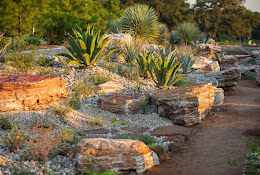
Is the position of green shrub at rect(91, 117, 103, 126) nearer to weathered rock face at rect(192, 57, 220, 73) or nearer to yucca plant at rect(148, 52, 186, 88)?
yucca plant at rect(148, 52, 186, 88)

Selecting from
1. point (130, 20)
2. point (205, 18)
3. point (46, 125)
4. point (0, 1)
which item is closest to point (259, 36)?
point (205, 18)

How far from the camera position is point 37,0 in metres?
16.3

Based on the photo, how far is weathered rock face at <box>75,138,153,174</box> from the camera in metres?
3.95

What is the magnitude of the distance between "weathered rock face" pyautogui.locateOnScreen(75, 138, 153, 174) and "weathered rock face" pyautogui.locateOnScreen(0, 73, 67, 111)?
97.6 inches

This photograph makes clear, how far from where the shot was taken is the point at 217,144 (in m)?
5.31

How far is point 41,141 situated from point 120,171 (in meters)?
1.32

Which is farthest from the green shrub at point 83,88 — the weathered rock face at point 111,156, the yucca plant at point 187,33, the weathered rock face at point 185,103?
the yucca plant at point 187,33

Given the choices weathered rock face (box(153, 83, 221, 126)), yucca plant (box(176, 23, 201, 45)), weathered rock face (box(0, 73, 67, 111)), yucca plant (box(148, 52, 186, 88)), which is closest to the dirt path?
weathered rock face (box(153, 83, 221, 126))

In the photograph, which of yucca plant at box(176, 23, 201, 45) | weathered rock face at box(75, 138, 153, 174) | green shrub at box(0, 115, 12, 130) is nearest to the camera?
weathered rock face at box(75, 138, 153, 174)

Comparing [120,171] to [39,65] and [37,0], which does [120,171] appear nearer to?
[39,65]

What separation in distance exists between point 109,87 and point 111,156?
400cm

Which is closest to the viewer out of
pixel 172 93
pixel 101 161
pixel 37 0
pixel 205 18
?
pixel 101 161

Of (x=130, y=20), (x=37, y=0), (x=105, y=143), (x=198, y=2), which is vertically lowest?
(x=105, y=143)

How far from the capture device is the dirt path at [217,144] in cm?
433
